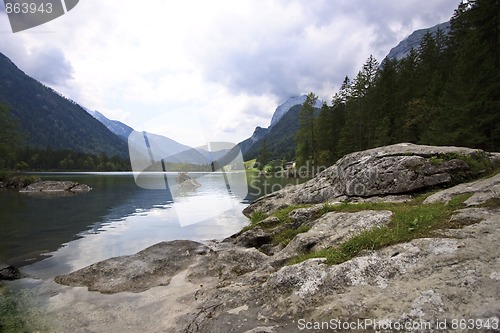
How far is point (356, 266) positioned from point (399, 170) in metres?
12.6

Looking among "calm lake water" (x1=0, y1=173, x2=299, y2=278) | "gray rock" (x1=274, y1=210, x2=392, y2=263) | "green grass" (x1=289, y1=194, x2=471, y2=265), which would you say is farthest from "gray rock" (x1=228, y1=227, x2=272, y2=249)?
"green grass" (x1=289, y1=194, x2=471, y2=265)

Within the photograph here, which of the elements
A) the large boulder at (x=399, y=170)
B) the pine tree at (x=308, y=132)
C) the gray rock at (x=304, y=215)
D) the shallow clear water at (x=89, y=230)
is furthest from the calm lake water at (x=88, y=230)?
the pine tree at (x=308, y=132)

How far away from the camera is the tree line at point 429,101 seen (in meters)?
32.1

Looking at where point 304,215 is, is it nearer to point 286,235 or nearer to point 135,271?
point 286,235

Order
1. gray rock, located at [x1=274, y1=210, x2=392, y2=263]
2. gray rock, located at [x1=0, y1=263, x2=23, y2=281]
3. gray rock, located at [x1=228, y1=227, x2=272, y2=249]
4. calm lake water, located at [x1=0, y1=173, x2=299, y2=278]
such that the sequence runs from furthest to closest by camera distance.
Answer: calm lake water, located at [x1=0, y1=173, x2=299, y2=278]
gray rock, located at [x1=228, y1=227, x2=272, y2=249]
gray rock, located at [x1=0, y1=263, x2=23, y2=281]
gray rock, located at [x1=274, y1=210, x2=392, y2=263]

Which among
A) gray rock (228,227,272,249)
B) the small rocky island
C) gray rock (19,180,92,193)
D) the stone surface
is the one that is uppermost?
gray rock (19,180,92,193)

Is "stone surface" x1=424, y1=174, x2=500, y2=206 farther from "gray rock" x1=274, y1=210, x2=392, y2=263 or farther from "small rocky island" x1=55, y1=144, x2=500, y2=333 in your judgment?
"gray rock" x1=274, y1=210, x2=392, y2=263

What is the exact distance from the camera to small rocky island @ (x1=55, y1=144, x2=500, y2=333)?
6770mm

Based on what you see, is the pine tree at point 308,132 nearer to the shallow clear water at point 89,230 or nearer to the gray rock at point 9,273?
the shallow clear water at point 89,230

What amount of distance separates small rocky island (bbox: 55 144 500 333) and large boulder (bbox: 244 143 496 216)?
0.09m

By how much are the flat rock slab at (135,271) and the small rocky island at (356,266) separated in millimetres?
59

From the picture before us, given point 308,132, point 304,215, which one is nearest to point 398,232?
point 304,215

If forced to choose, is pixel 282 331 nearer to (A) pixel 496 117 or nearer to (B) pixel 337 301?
(B) pixel 337 301

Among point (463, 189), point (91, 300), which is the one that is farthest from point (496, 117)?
point (91, 300)
